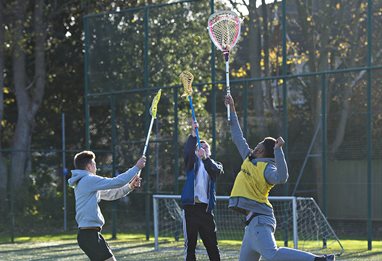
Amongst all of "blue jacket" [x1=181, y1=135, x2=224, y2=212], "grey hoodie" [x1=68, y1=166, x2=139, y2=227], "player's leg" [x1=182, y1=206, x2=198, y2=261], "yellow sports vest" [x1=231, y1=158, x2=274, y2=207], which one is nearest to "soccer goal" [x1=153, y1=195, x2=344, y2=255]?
"blue jacket" [x1=181, y1=135, x2=224, y2=212]

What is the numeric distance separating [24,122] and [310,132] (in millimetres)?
11610

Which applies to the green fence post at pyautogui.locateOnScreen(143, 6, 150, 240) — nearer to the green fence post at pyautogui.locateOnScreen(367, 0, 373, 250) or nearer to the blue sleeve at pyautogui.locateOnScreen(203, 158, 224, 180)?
the green fence post at pyautogui.locateOnScreen(367, 0, 373, 250)

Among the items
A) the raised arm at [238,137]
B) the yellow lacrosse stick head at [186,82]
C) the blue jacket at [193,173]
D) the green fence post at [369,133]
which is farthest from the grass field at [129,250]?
the raised arm at [238,137]

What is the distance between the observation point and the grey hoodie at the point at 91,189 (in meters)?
9.63

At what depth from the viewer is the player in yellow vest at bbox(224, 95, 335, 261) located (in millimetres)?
8992

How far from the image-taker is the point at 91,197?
977 cm

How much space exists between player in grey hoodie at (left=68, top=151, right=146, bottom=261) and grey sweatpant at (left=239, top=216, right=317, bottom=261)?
1456mm

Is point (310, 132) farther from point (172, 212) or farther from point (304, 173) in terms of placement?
point (172, 212)

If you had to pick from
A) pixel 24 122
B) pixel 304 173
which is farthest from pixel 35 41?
pixel 304 173

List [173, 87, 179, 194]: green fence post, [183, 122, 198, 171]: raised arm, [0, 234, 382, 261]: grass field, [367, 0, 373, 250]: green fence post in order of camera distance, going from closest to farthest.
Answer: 1. [183, 122, 198, 171]: raised arm
2. [0, 234, 382, 261]: grass field
3. [367, 0, 373, 250]: green fence post
4. [173, 87, 179, 194]: green fence post

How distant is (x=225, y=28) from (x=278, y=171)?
315 centimetres

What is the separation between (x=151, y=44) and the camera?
2077 cm

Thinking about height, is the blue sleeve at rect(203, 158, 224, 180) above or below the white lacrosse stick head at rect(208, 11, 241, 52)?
below

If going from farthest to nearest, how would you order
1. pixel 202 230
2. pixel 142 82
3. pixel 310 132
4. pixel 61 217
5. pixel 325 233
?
pixel 61 217, pixel 142 82, pixel 310 132, pixel 325 233, pixel 202 230
